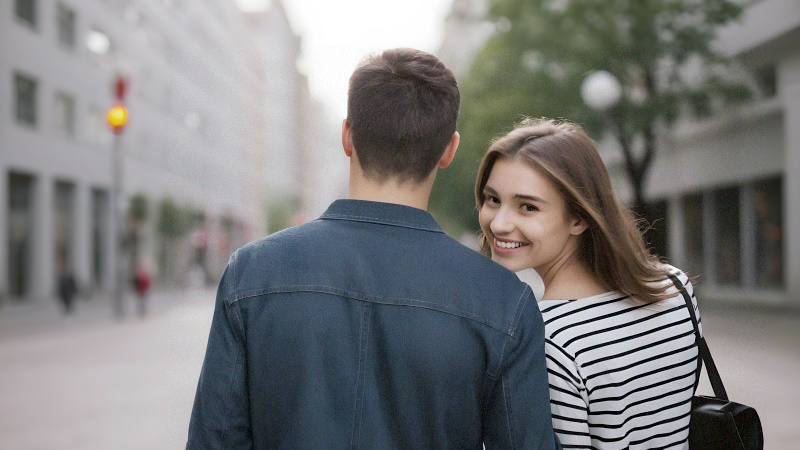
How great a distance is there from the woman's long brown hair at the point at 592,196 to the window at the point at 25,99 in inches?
1129

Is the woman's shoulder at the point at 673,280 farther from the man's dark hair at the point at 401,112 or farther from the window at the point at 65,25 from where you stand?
the window at the point at 65,25

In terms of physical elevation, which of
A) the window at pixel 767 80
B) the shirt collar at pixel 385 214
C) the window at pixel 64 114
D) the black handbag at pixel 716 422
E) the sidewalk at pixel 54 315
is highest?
the window at pixel 64 114

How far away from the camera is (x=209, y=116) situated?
63.8m

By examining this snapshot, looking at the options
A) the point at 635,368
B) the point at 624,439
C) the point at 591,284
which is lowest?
the point at 624,439

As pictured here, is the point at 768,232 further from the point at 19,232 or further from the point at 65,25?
the point at 65,25

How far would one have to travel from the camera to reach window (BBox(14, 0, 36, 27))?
91.8 feet

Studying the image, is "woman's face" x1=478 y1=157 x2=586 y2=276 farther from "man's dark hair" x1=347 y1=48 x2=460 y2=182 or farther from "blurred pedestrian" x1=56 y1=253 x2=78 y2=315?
"blurred pedestrian" x1=56 y1=253 x2=78 y2=315

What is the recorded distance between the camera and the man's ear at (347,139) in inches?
86.8

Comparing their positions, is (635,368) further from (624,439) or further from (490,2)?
(490,2)

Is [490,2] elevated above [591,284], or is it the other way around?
[490,2]

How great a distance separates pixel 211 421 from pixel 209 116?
63.9 metres

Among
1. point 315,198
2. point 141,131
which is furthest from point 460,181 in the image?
point 315,198

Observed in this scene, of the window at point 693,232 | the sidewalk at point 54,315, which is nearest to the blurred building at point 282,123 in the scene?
the sidewalk at point 54,315

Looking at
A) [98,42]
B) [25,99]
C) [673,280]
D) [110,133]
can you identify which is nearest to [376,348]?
[673,280]
